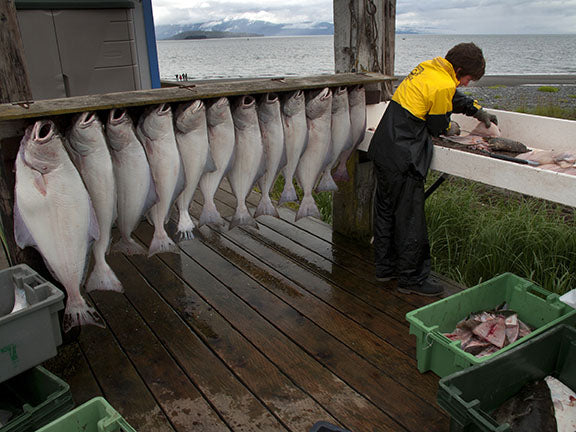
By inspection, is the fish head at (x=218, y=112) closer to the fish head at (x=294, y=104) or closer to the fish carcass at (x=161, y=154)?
the fish carcass at (x=161, y=154)

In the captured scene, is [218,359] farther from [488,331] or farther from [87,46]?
[87,46]

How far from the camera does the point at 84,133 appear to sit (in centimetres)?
243

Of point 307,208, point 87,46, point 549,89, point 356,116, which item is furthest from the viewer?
point 549,89

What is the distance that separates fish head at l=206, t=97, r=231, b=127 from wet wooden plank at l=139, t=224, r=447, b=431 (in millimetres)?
1379

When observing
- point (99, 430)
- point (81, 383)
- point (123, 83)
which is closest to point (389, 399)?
point (99, 430)

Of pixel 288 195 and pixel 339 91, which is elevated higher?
pixel 339 91

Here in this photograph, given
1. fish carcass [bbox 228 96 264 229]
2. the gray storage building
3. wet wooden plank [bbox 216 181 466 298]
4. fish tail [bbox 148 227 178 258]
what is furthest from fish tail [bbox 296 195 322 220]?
the gray storage building

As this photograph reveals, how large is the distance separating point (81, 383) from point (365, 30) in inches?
131

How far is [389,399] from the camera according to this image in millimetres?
2555

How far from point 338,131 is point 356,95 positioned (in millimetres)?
345

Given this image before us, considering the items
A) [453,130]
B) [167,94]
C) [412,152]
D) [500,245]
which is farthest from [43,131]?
[500,245]

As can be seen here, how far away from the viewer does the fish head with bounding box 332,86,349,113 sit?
354 centimetres

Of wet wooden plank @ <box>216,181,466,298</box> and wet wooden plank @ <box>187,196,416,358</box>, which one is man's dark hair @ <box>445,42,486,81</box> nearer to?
→ wet wooden plank @ <box>216,181,466,298</box>

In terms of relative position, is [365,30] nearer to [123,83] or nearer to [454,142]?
[454,142]
